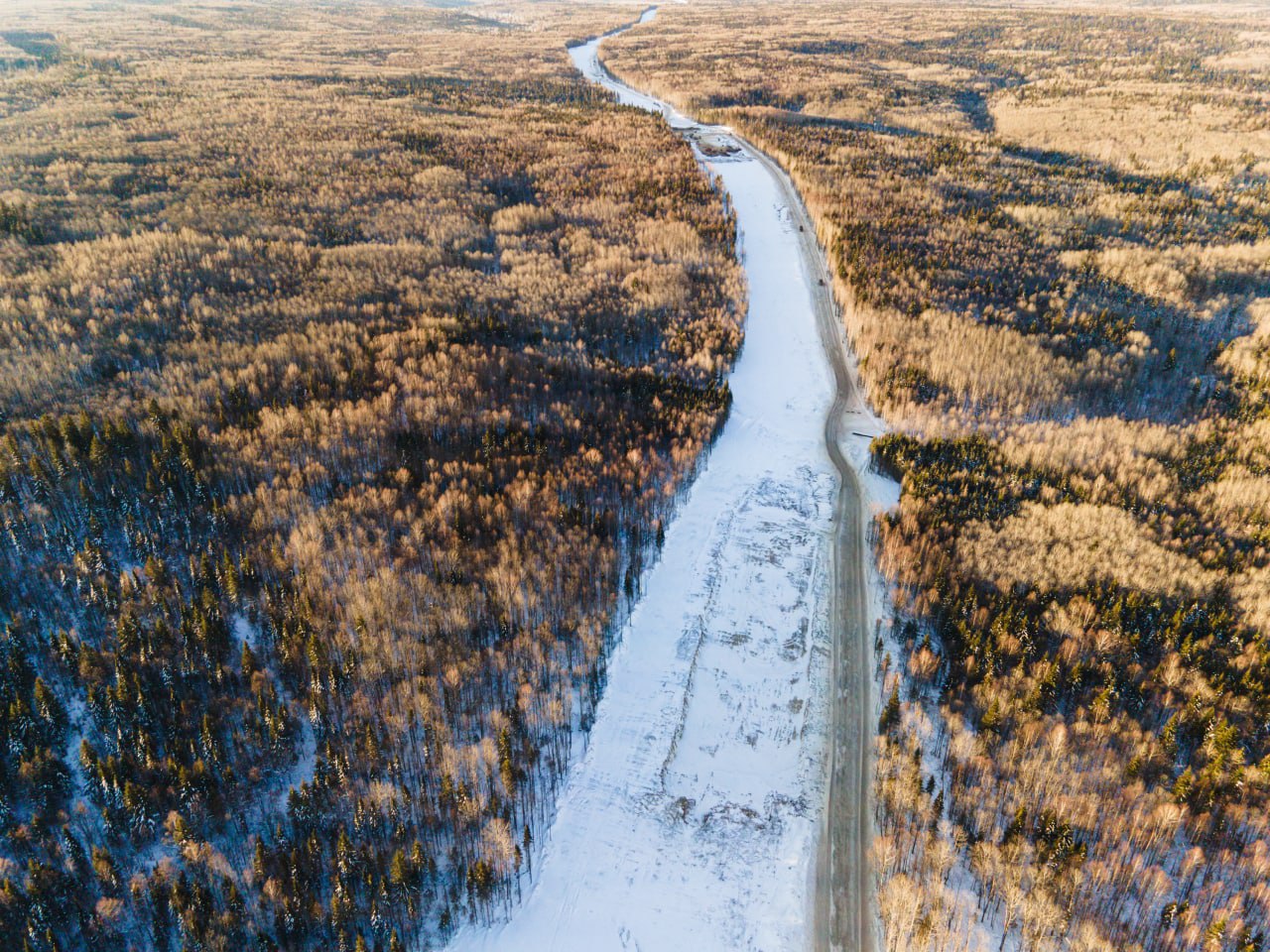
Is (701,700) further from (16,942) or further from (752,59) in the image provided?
(752,59)

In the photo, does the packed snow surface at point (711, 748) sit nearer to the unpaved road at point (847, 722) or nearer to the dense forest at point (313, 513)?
the unpaved road at point (847, 722)

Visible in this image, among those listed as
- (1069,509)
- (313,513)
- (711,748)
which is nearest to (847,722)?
(711,748)

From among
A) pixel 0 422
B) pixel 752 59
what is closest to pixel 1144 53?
pixel 752 59

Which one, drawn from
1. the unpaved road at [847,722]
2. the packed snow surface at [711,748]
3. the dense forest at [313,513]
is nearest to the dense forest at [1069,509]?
the unpaved road at [847,722]

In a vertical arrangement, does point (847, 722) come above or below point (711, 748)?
above

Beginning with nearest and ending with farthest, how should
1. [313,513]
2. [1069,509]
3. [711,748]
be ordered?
[711,748], [313,513], [1069,509]

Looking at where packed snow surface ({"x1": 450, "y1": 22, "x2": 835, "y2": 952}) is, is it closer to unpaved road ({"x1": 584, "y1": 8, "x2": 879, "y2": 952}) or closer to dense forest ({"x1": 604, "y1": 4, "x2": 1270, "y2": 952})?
unpaved road ({"x1": 584, "y1": 8, "x2": 879, "y2": 952})

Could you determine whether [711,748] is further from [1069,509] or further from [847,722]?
[1069,509]
